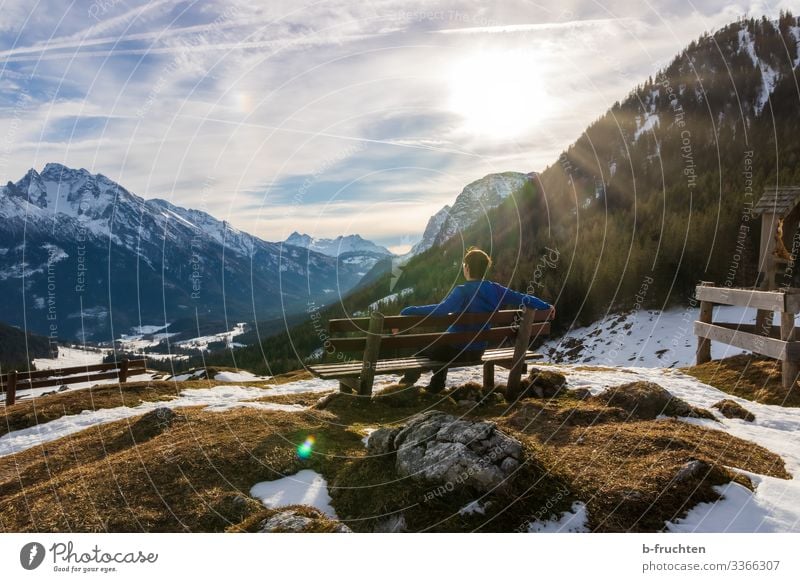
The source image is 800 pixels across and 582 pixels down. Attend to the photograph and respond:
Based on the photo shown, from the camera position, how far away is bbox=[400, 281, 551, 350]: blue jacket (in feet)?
27.3

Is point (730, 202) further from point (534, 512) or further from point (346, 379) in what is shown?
point (534, 512)

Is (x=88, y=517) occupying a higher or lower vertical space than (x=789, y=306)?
lower

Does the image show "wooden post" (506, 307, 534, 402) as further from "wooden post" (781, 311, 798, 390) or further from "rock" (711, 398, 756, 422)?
"wooden post" (781, 311, 798, 390)

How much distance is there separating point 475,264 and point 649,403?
336 cm

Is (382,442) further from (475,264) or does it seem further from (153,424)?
(153,424)

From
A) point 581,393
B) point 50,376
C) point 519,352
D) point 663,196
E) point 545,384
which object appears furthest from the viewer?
point 663,196

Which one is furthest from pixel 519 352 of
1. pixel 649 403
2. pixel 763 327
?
pixel 763 327

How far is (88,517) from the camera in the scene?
15.8 feet

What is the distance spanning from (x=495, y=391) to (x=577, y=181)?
5415 cm

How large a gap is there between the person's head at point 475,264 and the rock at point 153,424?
5012 mm

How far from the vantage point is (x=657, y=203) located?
35.6 meters

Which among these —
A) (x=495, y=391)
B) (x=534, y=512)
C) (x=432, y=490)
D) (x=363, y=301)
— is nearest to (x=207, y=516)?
(x=432, y=490)

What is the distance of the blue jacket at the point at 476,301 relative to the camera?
27.3ft

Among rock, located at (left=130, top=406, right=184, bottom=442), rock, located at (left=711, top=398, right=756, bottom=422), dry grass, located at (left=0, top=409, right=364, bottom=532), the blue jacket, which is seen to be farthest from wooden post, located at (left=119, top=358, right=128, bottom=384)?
rock, located at (left=711, top=398, right=756, bottom=422)
